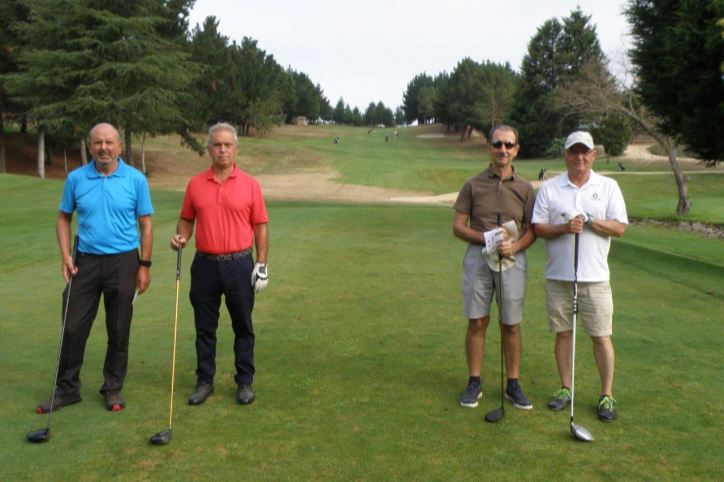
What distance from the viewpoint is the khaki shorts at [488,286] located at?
5.64 m

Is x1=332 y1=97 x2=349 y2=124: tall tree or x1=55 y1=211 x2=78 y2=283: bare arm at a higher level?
x1=332 y1=97 x2=349 y2=124: tall tree

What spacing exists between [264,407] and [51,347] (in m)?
3.08

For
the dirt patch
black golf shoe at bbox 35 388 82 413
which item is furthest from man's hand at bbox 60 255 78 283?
the dirt patch

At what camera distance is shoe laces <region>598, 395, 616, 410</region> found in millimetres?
5328

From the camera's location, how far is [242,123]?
8025 centimetres

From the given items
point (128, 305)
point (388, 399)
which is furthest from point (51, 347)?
point (388, 399)

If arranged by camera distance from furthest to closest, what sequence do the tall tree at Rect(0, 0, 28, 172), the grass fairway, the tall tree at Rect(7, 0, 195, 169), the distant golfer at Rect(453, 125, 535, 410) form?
1. the tall tree at Rect(0, 0, 28, 172)
2. the tall tree at Rect(7, 0, 195, 169)
3. the distant golfer at Rect(453, 125, 535, 410)
4. the grass fairway

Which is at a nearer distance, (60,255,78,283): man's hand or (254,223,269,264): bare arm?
(60,255,78,283): man's hand

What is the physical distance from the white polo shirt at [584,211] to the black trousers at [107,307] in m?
3.41

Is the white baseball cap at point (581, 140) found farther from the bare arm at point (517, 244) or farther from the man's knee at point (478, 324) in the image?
the man's knee at point (478, 324)

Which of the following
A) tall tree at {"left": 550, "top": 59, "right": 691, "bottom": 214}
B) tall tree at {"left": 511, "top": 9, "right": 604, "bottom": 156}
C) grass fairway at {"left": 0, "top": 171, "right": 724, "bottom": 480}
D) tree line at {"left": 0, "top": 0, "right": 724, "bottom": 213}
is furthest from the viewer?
tall tree at {"left": 511, "top": 9, "right": 604, "bottom": 156}

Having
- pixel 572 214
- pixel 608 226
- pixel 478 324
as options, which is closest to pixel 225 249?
pixel 478 324

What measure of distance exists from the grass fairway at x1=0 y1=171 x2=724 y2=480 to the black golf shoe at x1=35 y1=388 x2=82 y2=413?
8cm

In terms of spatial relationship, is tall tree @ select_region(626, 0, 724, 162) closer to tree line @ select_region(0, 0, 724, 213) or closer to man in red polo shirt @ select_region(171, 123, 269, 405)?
tree line @ select_region(0, 0, 724, 213)
